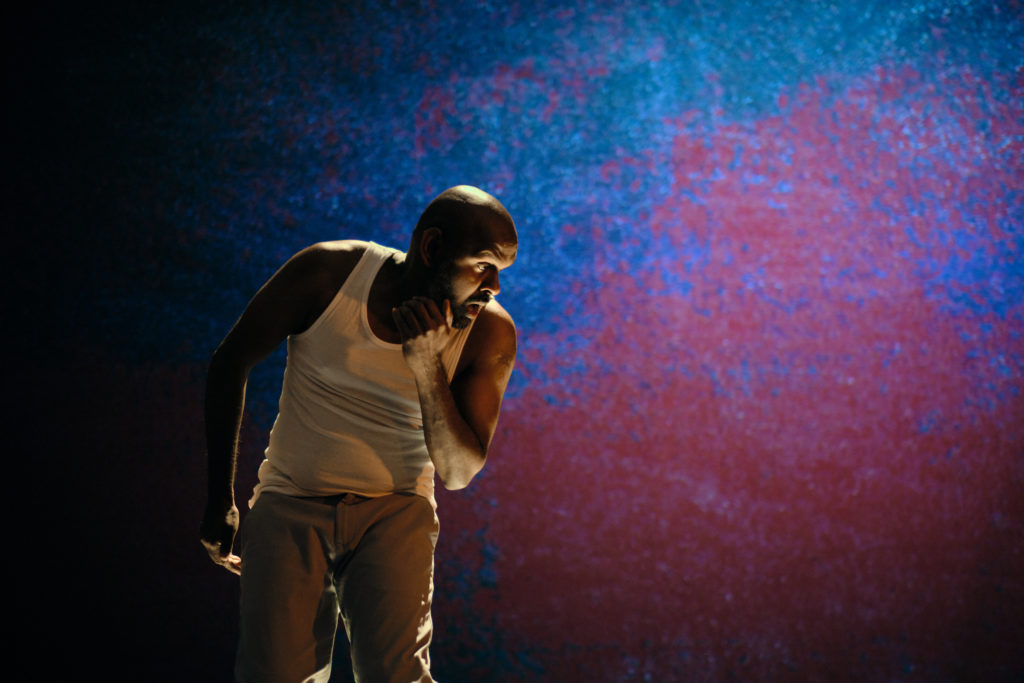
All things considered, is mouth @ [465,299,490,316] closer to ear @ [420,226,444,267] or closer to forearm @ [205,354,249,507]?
ear @ [420,226,444,267]

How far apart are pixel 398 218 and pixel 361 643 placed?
1511mm

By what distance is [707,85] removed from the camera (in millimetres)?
2459

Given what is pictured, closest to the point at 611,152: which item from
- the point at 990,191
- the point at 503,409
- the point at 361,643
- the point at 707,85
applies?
the point at 707,85

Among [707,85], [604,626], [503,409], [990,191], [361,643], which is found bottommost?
[604,626]

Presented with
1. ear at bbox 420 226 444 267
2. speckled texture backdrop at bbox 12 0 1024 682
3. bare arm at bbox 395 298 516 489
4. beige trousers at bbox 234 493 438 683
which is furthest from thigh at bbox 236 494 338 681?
speckled texture backdrop at bbox 12 0 1024 682

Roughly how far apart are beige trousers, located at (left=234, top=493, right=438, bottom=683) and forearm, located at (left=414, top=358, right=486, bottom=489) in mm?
114

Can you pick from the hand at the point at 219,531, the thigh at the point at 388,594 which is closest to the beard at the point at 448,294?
the thigh at the point at 388,594

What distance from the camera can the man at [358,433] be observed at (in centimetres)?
117

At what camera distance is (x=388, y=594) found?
1.19 meters

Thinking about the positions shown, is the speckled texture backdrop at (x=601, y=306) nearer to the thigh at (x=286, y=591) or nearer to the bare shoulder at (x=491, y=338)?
the bare shoulder at (x=491, y=338)

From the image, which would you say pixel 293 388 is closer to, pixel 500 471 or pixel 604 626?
pixel 500 471

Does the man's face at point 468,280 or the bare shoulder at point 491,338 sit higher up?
the man's face at point 468,280

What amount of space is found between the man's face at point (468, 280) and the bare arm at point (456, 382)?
0.02m

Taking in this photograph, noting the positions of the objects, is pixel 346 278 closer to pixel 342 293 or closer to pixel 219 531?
pixel 342 293
